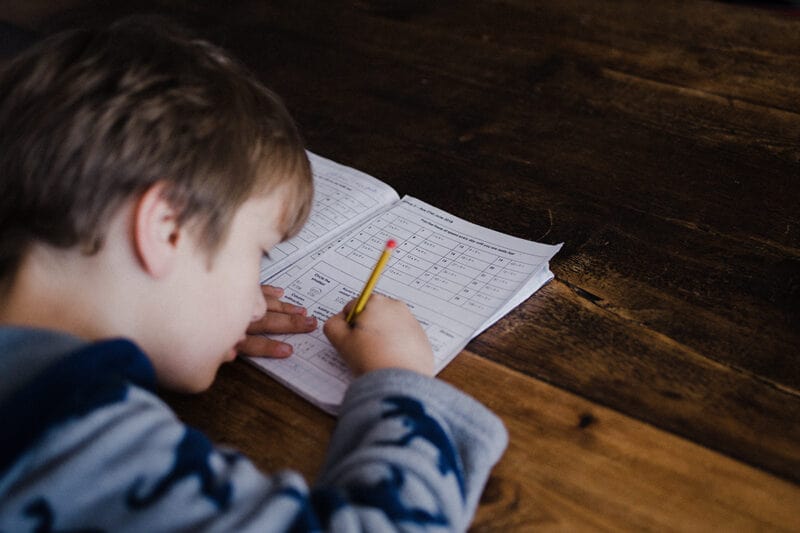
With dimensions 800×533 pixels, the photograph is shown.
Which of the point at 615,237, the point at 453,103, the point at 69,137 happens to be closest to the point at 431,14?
the point at 453,103

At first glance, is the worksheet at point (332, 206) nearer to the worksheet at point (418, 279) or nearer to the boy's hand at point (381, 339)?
the worksheet at point (418, 279)

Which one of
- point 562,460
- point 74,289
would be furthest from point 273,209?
point 562,460

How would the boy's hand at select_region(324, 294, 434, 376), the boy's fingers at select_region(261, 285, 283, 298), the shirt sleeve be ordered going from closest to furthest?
the shirt sleeve
the boy's hand at select_region(324, 294, 434, 376)
the boy's fingers at select_region(261, 285, 283, 298)

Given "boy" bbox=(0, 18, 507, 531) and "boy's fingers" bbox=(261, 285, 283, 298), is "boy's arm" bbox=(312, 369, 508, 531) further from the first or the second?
"boy's fingers" bbox=(261, 285, 283, 298)

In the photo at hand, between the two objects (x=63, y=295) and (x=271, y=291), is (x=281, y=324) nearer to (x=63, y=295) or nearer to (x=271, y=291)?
(x=271, y=291)

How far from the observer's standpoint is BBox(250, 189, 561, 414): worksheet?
0.84 metres

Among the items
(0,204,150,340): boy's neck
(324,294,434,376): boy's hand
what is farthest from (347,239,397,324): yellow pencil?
(0,204,150,340): boy's neck

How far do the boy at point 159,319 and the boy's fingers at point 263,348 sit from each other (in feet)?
0.08

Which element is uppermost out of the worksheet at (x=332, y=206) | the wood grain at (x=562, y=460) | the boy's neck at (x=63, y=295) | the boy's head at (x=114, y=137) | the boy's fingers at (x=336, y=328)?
the boy's head at (x=114, y=137)

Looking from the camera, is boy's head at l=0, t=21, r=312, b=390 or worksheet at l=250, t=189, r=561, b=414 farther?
worksheet at l=250, t=189, r=561, b=414

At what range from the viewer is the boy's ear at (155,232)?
2.31ft

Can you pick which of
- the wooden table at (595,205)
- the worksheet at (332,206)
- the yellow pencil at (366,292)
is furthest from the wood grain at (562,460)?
the worksheet at (332,206)

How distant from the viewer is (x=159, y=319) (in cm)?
76

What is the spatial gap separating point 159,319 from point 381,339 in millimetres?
222
